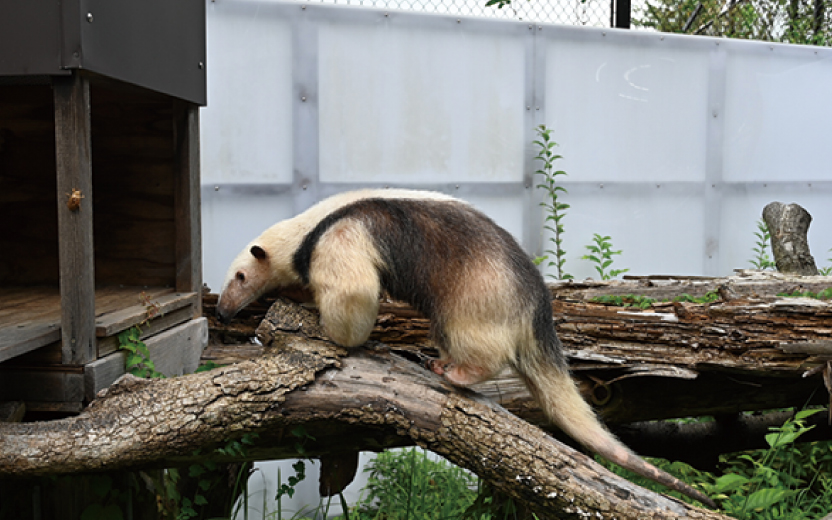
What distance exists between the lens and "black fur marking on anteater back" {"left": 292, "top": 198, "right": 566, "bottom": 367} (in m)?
3.13

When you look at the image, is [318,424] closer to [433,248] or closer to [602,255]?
[433,248]

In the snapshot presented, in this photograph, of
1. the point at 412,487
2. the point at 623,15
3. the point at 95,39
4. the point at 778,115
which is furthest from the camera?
the point at 778,115

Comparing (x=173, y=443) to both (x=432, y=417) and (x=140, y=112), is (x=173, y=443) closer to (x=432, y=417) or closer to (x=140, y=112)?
(x=432, y=417)

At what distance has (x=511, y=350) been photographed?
10.4 ft

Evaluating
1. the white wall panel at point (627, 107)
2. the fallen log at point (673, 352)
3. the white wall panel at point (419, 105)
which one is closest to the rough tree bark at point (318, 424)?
the fallen log at point (673, 352)

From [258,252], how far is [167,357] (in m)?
0.68

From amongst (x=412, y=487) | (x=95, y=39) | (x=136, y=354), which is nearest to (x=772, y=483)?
(x=412, y=487)

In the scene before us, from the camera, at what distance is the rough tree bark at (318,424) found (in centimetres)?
264

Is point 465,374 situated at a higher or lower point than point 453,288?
lower

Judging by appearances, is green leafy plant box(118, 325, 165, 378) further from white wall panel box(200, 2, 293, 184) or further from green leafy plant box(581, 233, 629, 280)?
green leafy plant box(581, 233, 629, 280)

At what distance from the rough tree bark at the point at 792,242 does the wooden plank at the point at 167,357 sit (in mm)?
4398

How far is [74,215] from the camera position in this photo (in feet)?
9.19

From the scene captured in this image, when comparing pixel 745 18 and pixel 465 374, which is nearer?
pixel 465 374

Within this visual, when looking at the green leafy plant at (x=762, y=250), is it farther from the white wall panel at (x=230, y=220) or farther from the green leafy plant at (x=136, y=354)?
the green leafy plant at (x=136, y=354)
